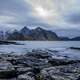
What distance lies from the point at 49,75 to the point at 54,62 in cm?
610

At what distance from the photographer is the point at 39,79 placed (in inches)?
400

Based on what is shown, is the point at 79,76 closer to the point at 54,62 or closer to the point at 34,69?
the point at 34,69

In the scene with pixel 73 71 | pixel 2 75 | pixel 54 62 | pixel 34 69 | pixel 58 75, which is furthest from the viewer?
pixel 54 62

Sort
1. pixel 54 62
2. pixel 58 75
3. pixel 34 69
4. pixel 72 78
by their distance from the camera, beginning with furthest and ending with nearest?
pixel 54 62, pixel 34 69, pixel 58 75, pixel 72 78

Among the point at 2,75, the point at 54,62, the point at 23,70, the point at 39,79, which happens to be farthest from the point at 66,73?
the point at 54,62

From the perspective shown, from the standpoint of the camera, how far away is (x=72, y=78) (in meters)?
8.95

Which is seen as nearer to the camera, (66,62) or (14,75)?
(14,75)

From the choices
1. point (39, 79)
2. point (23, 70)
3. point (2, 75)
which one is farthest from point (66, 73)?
point (2, 75)

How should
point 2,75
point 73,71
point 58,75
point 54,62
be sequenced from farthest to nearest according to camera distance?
1. point 54,62
2. point 2,75
3. point 73,71
4. point 58,75

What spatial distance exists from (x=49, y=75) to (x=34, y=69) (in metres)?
3.15

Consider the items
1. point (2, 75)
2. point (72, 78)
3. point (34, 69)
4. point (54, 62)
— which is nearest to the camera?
point (72, 78)

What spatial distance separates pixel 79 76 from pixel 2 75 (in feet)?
15.9

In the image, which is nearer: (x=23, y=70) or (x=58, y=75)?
(x=58, y=75)

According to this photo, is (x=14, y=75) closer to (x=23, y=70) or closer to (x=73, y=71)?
(x=23, y=70)
